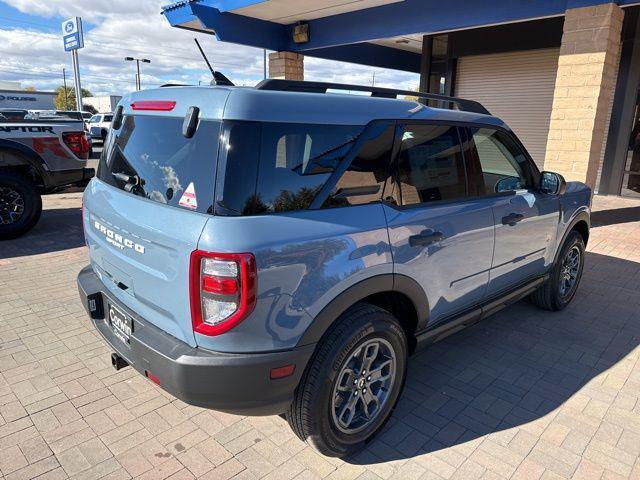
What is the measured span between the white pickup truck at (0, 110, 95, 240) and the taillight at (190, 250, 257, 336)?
5662mm

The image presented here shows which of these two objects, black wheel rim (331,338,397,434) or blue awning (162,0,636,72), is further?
blue awning (162,0,636,72)

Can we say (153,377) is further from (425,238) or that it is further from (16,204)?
(16,204)

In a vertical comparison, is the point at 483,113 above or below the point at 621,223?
above

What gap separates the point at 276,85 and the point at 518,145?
2162 mm

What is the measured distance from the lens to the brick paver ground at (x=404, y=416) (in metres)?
2.45

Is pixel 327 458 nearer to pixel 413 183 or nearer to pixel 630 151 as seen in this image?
pixel 413 183

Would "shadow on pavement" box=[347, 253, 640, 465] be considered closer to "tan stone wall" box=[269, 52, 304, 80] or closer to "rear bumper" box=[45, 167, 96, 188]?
"rear bumper" box=[45, 167, 96, 188]

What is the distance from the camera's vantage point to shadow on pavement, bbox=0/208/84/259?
239 inches

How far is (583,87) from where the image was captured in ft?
23.4

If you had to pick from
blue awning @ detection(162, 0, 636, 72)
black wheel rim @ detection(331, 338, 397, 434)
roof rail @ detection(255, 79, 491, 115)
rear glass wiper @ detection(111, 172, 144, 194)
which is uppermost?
blue awning @ detection(162, 0, 636, 72)

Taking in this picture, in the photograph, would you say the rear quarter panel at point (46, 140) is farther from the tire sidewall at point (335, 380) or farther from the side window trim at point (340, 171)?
the tire sidewall at point (335, 380)

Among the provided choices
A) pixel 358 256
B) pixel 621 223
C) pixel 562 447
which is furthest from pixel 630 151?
pixel 358 256

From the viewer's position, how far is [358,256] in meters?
2.29

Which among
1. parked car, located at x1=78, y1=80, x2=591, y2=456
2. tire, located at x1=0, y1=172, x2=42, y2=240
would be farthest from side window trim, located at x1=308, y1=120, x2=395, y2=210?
tire, located at x1=0, y1=172, x2=42, y2=240
